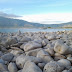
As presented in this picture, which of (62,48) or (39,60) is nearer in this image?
(39,60)

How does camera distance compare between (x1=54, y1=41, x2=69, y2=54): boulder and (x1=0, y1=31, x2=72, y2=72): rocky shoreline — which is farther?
(x1=54, y1=41, x2=69, y2=54): boulder

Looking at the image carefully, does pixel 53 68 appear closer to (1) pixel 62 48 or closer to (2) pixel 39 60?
(2) pixel 39 60

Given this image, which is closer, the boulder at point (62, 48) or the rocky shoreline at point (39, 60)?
the rocky shoreline at point (39, 60)

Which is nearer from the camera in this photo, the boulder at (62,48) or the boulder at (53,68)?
the boulder at (53,68)

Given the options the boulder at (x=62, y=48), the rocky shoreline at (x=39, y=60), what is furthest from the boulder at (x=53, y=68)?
the boulder at (x=62, y=48)

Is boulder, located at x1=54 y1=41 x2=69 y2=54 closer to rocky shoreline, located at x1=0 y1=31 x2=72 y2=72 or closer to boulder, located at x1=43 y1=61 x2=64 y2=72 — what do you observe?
rocky shoreline, located at x1=0 y1=31 x2=72 y2=72

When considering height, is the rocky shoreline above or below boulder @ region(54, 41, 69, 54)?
below

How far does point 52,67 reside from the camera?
2.37 m

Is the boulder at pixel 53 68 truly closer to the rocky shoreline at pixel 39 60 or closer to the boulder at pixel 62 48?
the rocky shoreline at pixel 39 60

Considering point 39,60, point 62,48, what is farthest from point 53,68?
point 62,48

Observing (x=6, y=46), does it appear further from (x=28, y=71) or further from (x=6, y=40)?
(x=28, y=71)

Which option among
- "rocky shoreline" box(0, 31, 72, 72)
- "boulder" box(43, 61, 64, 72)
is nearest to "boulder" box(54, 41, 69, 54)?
"rocky shoreline" box(0, 31, 72, 72)

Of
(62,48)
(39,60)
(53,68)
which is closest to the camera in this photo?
(53,68)

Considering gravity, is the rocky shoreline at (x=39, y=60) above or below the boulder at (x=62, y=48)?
below
